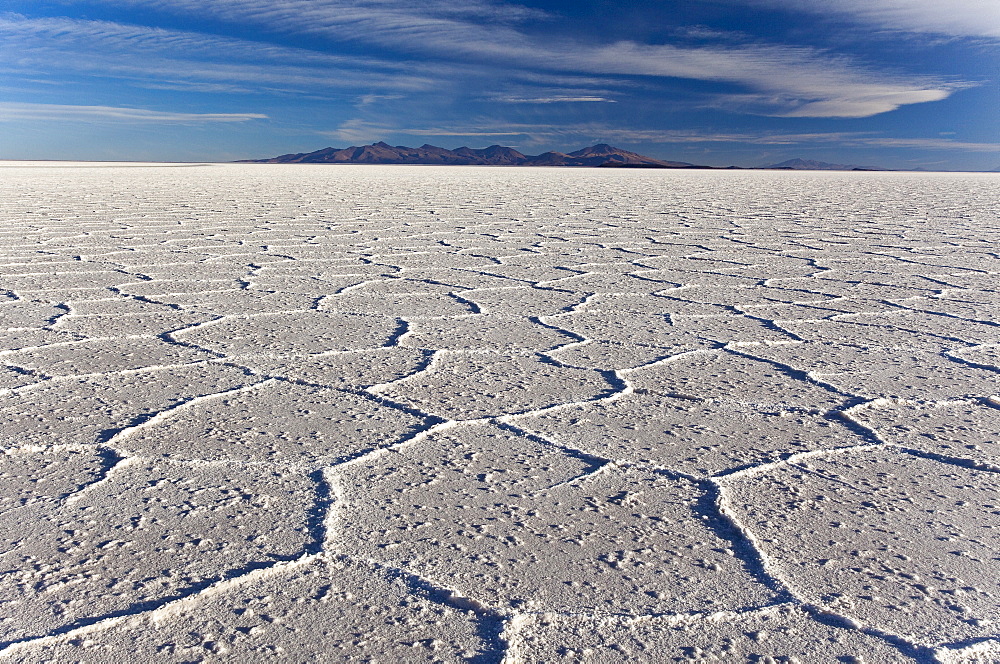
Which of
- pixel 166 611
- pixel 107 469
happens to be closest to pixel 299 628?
pixel 166 611

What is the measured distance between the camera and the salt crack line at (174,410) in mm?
1590

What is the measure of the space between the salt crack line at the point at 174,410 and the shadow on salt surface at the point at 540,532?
18.5 inches

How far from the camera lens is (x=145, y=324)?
101 inches

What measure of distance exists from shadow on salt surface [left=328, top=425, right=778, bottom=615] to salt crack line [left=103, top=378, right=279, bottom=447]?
0.47 metres

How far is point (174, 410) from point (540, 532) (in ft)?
3.03

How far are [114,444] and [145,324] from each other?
1.11 meters

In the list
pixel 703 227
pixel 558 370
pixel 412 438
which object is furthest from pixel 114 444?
pixel 703 227

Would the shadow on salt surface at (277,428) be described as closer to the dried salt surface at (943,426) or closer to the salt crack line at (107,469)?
the salt crack line at (107,469)

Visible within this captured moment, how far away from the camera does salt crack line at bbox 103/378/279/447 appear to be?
159 centimetres

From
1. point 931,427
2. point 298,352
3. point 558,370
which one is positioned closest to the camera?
point 931,427

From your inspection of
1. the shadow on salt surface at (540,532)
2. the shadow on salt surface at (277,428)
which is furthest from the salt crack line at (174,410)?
the shadow on salt surface at (540,532)

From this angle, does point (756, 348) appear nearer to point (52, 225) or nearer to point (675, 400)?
point (675, 400)

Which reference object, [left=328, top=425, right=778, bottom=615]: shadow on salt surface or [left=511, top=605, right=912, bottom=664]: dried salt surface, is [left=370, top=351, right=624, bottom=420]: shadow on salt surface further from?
[left=511, top=605, right=912, bottom=664]: dried salt surface

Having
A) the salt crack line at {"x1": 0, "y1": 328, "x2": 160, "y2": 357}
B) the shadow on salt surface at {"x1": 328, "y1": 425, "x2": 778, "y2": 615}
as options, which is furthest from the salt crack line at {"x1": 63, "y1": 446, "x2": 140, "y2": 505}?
the salt crack line at {"x1": 0, "y1": 328, "x2": 160, "y2": 357}
